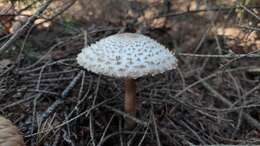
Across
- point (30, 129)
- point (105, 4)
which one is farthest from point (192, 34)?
point (30, 129)

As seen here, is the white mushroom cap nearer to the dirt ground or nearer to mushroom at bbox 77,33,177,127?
mushroom at bbox 77,33,177,127

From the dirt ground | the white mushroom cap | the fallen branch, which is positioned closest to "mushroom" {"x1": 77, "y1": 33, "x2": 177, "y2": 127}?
the white mushroom cap

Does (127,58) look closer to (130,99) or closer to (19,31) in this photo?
(130,99)

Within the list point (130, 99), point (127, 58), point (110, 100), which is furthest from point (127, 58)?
point (110, 100)

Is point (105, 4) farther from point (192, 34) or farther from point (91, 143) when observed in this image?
point (91, 143)

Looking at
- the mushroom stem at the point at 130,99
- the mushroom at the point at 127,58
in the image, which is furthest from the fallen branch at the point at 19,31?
the mushroom stem at the point at 130,99

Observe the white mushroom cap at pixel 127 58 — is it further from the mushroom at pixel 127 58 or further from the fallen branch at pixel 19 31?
the fallen branch at pixel 19 31
